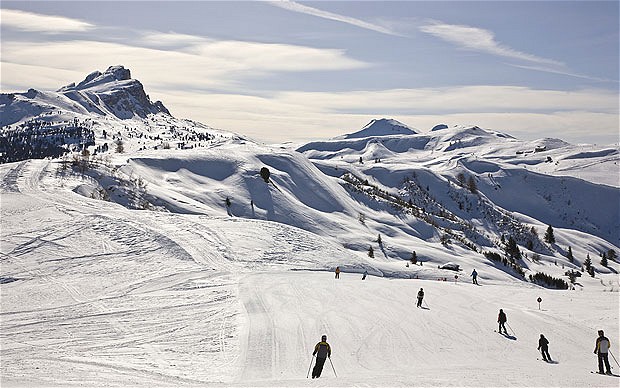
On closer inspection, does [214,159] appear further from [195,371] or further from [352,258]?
[195,371]

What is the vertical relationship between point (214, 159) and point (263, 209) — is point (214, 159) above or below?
above

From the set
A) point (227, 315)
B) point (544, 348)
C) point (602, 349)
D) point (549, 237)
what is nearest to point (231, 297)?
point (227, 315)

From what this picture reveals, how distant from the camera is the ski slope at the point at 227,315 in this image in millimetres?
15859

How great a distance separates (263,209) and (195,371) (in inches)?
→ 1966

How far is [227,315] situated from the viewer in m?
22.0

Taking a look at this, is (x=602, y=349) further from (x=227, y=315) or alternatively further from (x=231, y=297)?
(x=231, y=297)

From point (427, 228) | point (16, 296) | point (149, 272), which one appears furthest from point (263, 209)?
point (16, 296)

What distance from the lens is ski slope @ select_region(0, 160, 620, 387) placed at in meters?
15.9

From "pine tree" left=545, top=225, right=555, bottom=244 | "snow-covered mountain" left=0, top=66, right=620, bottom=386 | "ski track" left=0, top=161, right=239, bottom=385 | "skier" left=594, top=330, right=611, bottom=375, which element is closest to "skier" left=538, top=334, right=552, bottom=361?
"snow-covered mountain" left=0, top=66, right=620, bottom=386

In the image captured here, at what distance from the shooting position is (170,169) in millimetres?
70938

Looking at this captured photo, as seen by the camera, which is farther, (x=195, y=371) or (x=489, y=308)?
(x=489, y=308)

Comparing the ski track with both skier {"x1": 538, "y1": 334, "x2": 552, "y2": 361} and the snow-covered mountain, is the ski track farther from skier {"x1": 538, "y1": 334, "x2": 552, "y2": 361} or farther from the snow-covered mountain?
skier {"x1": 538, "y1": 334, "x2": 552, "y2": 361}

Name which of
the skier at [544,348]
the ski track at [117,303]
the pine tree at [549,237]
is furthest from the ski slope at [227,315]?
the pine tree at [549,237]

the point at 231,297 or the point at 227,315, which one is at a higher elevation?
the point at 227,315
